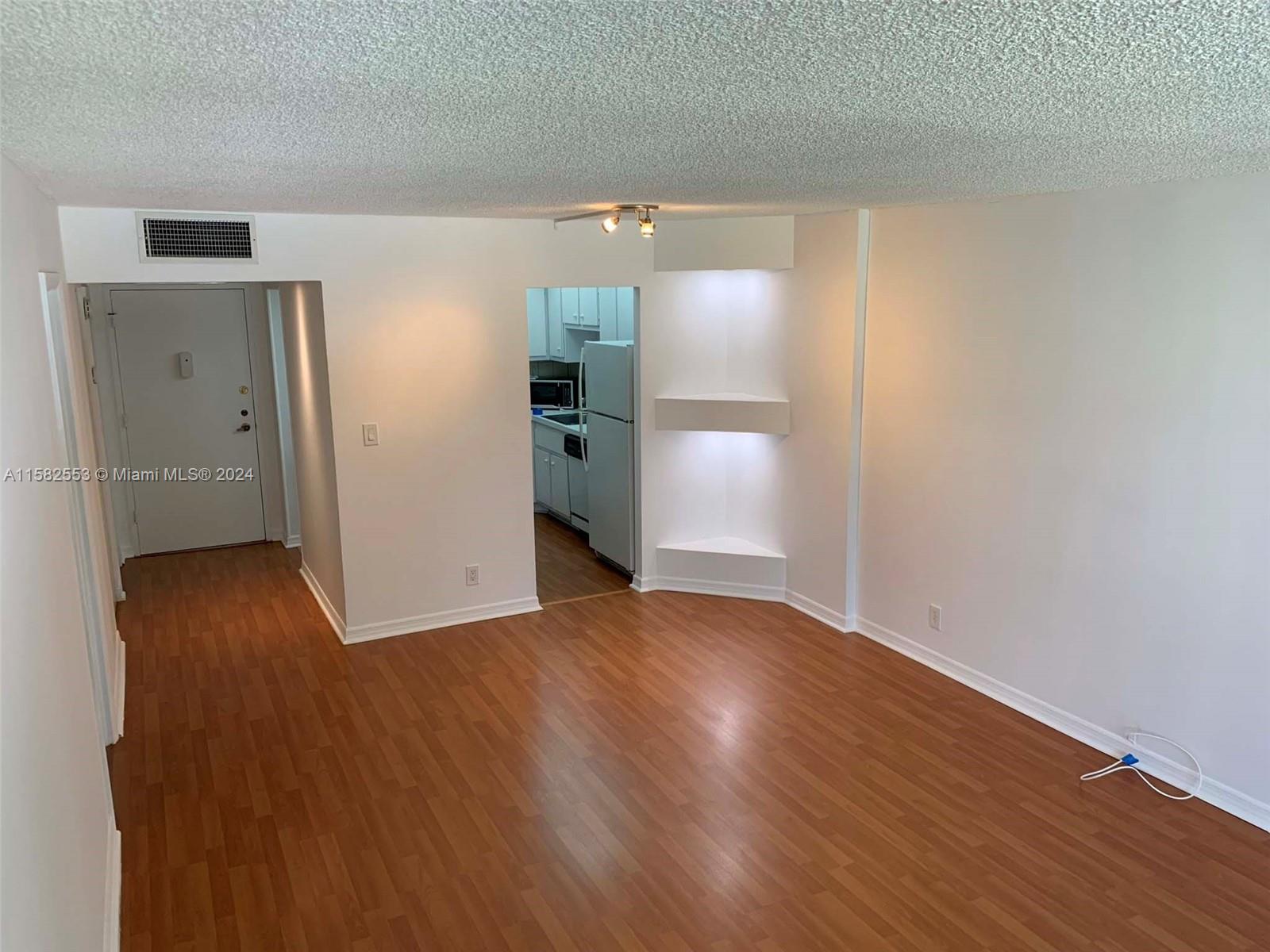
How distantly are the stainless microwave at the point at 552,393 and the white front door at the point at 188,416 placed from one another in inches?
94.3

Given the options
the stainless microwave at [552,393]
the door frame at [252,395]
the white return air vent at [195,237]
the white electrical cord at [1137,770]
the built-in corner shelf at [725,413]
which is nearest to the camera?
the white electrical cord at [1137,770]

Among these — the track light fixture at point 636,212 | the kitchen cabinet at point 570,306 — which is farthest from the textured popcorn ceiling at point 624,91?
the kitchen cabinet at point 570,306

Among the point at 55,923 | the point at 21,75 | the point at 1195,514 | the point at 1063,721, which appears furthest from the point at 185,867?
the point at 1195,514

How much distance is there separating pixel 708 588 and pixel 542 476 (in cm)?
249

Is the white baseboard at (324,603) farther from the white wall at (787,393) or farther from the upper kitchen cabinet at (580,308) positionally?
the upper kitchen cabinet at (580,308)

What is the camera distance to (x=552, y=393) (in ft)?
27.0

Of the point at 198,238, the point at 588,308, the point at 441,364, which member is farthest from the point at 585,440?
the point at 198,238

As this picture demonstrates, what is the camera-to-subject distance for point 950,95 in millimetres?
1759

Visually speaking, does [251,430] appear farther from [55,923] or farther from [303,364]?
[55,923]

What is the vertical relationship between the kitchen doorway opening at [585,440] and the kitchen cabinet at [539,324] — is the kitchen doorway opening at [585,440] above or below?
below

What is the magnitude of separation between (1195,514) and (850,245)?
85.4 inches

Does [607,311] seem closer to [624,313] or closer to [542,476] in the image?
[624,313]

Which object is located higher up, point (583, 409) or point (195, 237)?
point (195, 237)

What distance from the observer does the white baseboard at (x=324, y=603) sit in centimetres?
523
